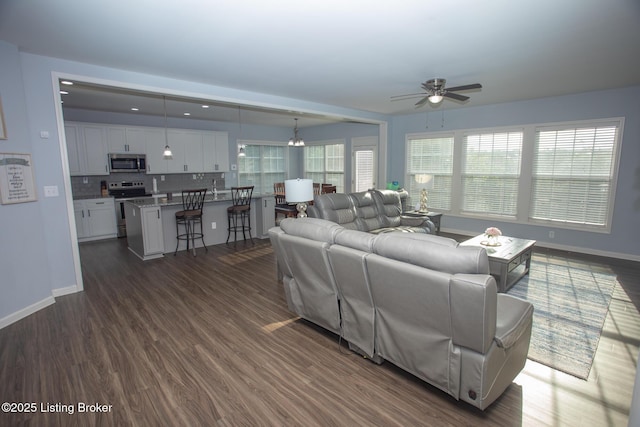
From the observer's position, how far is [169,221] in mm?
5492

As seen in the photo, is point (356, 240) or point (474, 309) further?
point (356, 240)

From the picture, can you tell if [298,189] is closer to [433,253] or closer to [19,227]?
[433,253]

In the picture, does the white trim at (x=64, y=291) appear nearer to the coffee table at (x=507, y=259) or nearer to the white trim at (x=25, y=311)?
the white trim at (x=25, y=311)

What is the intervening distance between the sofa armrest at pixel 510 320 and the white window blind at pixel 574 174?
14.6 ft

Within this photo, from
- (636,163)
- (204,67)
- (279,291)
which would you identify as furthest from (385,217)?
(636,163)

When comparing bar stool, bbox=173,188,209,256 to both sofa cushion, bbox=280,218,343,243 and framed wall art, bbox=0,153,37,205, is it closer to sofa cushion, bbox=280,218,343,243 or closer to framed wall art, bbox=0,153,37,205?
framed wall art, bbox=0,153,37,205

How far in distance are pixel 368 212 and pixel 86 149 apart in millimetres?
5827

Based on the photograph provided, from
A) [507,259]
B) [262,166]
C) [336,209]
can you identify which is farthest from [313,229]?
Answer: [262,166]

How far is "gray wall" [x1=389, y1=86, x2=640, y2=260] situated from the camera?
16.0ft

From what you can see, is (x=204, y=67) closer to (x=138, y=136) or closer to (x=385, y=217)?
(x=385, y=217)

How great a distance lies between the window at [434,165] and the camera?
7004 mm

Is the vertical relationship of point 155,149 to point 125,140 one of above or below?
below

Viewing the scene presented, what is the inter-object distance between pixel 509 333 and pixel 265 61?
11.3 ft

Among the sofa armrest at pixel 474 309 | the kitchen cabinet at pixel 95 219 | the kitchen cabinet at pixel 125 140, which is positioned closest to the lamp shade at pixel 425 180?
the sofa armrest at pixel 474 309
